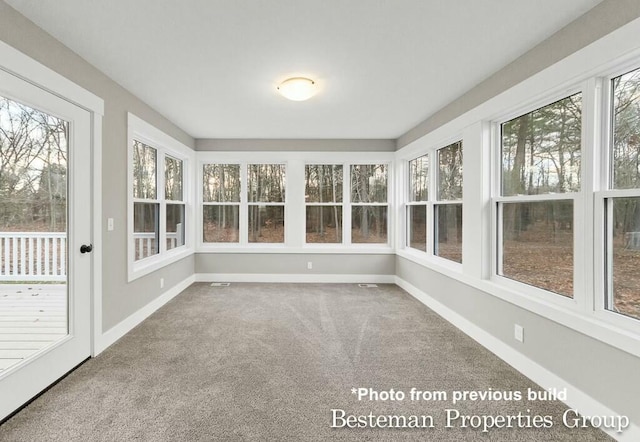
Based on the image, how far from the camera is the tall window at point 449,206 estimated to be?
3.65 m

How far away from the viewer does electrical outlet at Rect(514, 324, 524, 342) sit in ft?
8.03

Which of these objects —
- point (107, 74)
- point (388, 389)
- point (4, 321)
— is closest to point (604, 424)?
point (388, 389)

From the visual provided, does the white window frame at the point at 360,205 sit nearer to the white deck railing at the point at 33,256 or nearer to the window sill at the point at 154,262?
the window sill at the point at 154,262

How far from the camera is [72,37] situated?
2242 mm

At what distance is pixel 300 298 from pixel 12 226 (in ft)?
10.3

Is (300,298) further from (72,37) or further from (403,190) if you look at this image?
(72,37)

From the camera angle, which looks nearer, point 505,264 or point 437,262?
point 505,264

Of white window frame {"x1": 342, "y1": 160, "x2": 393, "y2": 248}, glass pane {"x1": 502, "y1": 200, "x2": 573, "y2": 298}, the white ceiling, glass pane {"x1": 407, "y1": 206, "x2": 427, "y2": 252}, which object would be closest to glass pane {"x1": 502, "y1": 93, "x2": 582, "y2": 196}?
glass pane {"x1": 502, "y1": 200, "x2": 573, "y2": 298}

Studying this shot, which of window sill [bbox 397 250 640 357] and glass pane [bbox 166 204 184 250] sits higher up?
glass pane [bbox 166 204 184 250]

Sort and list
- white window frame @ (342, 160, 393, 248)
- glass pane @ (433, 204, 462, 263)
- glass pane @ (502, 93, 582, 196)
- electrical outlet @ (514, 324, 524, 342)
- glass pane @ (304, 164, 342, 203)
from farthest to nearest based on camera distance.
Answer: glass pane @ (304, 164, 342, 203)
white window frame @ (342, 160, 393, 248)
glass pane @ (433, 204, 462, 263)
electrical outlet @ (514, 324, 524, 342)
glass pane @ (502, 93, 582, 196)

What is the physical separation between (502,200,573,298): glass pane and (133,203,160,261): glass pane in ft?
12.4

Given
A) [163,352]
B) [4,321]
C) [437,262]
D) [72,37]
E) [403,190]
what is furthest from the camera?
[403,190]

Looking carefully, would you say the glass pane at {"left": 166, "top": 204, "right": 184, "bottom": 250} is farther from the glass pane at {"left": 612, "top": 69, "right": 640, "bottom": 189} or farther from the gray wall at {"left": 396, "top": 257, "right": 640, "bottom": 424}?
the glass pane at {"left": 612, "top": 69, "right": 640, "bottom": 189}

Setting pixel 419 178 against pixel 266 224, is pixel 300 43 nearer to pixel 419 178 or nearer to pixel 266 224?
pixel 419 178
